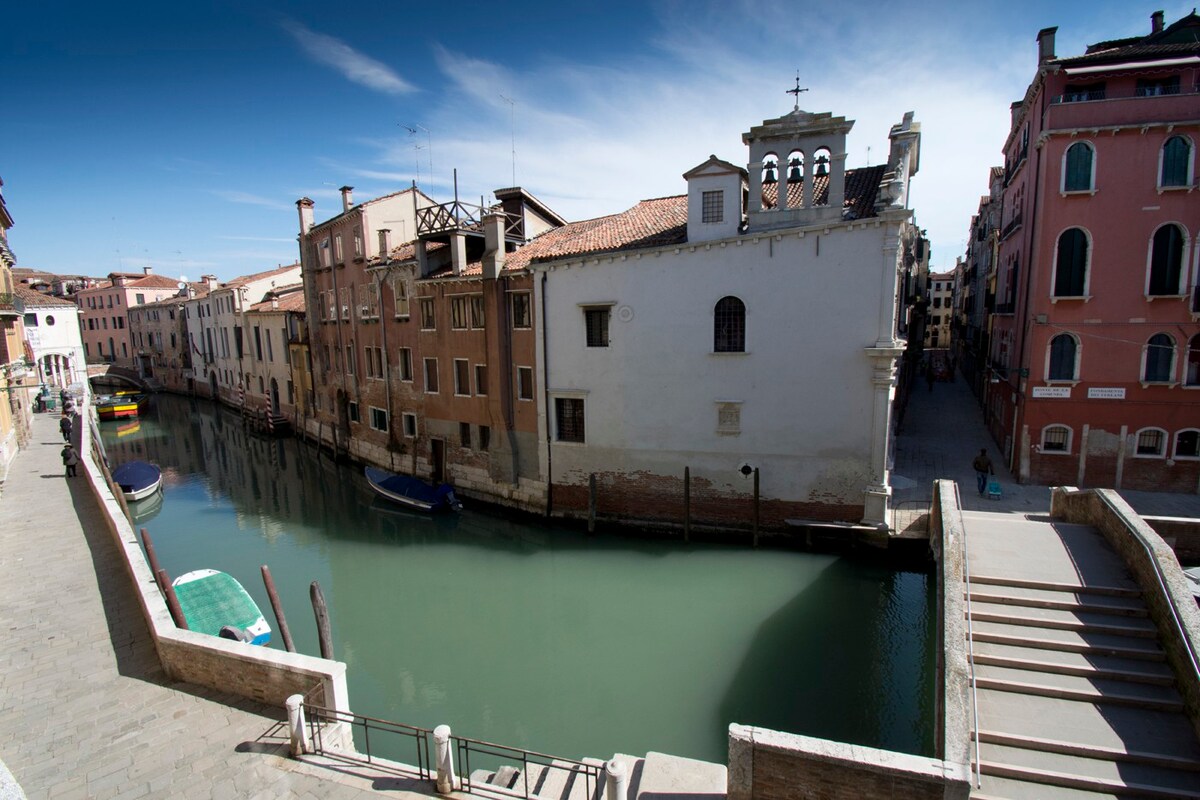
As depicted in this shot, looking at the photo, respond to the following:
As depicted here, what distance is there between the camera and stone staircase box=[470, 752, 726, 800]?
6133 millimetres

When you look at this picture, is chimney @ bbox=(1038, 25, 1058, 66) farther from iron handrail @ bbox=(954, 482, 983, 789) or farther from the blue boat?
the blue boat

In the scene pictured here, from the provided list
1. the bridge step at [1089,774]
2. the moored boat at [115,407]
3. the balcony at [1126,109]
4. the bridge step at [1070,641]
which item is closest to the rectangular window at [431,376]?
the bridge step at [1070,641]

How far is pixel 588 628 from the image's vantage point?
41.3ft

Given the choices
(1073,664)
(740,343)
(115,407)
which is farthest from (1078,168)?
(115,407)

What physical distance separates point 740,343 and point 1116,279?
30.6 feet

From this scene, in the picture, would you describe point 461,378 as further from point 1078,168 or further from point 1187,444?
point 1187,444

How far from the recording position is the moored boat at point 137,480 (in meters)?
21.8

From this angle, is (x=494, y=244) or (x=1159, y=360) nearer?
(x=1159, y=360)

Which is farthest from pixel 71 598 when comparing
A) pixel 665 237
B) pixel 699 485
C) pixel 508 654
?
pixel 665 237

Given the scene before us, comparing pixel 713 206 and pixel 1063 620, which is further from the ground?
pixel 713 206

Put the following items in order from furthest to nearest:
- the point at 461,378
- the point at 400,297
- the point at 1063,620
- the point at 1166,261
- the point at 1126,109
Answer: the point at 400,297
the point at 461,378
the point at 1166,261
the point at 1126,109
the point at 1063,620

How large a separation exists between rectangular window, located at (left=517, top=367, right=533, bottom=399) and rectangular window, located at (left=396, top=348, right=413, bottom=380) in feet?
18.3

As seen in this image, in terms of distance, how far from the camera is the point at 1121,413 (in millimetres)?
15312

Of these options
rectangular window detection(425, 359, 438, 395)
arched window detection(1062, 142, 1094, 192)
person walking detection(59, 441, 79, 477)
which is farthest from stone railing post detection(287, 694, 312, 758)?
arched window detection(1062, 142, 1094, 192)
